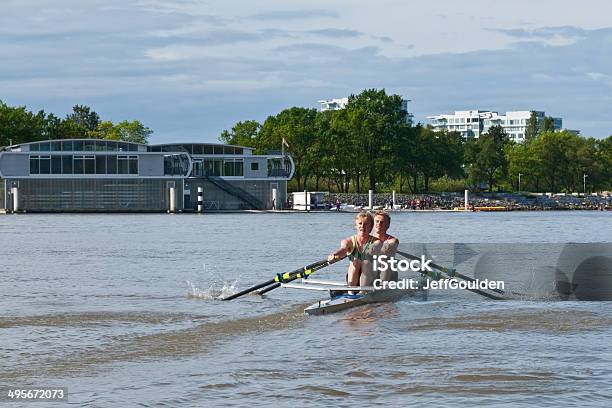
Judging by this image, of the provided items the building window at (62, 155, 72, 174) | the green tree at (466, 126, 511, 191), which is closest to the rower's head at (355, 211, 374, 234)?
the building window at (62, 155, 72, 174)

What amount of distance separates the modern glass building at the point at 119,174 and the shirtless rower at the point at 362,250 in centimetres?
10960

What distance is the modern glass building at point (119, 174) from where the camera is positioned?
440ft

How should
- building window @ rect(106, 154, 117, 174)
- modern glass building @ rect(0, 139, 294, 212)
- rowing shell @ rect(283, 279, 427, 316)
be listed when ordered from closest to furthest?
rowing shell @ rect(283, 279, 427, 316), modern glass building @ rect(0, 139, 294, 212), building window @ rect(106, 154, 117, 174)

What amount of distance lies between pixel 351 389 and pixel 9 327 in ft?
35.0

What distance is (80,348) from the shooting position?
74.6 feet

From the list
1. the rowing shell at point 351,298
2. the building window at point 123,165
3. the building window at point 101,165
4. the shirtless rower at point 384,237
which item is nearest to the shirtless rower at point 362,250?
the shirtless rower at point 384,237

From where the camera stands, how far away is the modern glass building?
13412cm

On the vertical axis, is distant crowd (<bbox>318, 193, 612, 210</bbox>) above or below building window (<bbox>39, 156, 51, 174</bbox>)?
below

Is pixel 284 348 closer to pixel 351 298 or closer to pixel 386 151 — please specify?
pixel 351 298

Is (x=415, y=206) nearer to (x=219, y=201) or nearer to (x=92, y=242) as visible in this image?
(x=219, y=201)

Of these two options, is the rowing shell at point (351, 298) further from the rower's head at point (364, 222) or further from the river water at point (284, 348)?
the rower's head at point (364, 222)

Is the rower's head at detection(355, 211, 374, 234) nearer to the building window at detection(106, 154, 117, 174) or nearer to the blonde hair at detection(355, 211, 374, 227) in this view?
the blonde hair at detection(355, 211, 374, 227)

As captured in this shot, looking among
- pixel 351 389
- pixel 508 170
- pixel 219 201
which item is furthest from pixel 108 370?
pixel 508 170

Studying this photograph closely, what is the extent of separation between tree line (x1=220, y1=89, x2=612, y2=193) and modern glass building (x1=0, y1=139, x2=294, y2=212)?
19037 millimetres
